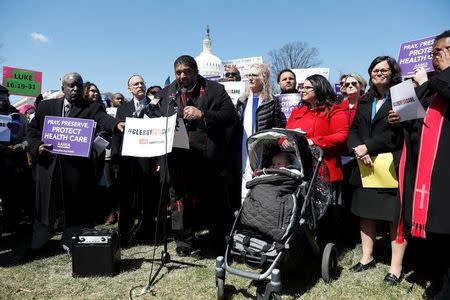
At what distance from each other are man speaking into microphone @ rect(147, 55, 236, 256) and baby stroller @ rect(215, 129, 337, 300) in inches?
25.6

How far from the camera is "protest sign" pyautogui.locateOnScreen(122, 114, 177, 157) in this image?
3801 millimetres

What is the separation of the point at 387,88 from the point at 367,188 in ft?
3.65

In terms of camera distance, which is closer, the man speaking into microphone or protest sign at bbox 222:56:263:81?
the man speaking into microphone

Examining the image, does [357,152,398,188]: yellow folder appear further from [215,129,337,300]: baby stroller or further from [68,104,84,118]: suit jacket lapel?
[68,104,84,118]: suit jacket lapel

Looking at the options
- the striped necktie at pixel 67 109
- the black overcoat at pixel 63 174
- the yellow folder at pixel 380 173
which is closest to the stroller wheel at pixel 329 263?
the yellow folder at pixel 380 173

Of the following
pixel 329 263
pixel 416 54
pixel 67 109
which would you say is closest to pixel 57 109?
pixel 67 109

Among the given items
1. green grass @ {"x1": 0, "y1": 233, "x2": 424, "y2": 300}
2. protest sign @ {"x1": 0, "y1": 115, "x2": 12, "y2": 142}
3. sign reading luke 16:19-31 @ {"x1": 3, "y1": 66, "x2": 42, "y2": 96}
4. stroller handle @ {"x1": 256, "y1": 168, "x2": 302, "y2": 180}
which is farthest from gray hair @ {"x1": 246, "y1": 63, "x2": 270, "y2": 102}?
sign reading luke 16:19-31 @ {"x1": 3, "y1": 66, "x2": 42, "y2": 96}

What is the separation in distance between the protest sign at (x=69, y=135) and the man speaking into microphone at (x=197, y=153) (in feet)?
3.32

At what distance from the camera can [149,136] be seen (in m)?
3.93

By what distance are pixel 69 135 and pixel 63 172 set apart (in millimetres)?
530

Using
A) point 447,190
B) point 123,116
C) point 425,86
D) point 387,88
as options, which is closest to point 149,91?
point 123,116

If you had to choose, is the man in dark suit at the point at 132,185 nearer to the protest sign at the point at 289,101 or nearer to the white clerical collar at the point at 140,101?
the white clerical collar at the point at 140,101

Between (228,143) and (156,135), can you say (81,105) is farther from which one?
(228,143)

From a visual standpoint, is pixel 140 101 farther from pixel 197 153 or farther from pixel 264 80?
pixel 264 80
